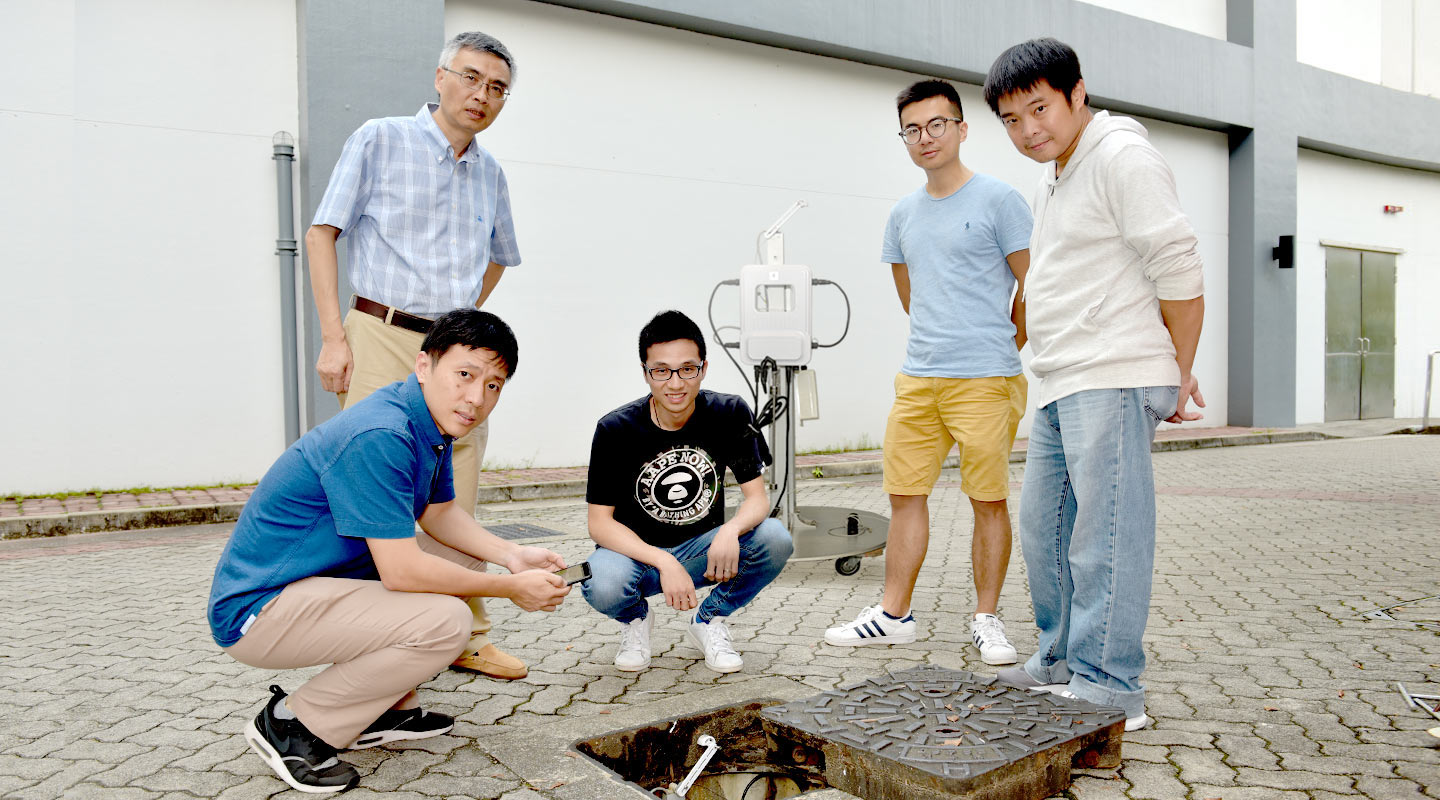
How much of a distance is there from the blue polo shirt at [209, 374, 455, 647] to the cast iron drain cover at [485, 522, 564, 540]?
3.67 m

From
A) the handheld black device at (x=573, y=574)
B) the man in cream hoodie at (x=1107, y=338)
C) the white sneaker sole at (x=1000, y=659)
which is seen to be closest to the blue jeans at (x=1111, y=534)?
the man in cream hoodie at (x=1107, y=338)

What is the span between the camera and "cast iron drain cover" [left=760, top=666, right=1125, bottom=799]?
2236 mm

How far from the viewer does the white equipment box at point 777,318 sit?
5.20 meters

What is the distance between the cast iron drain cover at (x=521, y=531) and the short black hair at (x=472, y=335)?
12.2 feet

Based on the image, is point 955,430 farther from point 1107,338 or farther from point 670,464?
point 670,464

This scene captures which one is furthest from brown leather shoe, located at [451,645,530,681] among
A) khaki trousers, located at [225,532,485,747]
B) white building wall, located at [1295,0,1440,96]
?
white building wall, located at [1295,0,1440,96]

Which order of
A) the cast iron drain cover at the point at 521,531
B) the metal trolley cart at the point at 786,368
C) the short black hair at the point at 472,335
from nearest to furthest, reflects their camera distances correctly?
the short black hair at the point at 472,335 < the metal trolley cart at the point at 786,368 < the cast iron drain cover at the point at 521,531

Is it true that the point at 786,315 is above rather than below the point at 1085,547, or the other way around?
above

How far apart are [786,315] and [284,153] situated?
16.5ft

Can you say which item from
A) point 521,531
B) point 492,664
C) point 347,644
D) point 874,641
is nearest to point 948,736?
point 874,641

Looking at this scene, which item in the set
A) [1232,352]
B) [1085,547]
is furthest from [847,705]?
[1232,352]

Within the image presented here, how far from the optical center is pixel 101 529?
662 centimetres

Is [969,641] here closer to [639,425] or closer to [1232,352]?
[639,425]

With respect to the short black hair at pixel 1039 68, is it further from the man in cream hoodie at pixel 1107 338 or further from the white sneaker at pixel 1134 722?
the white sneaker at pixel 1134 722
